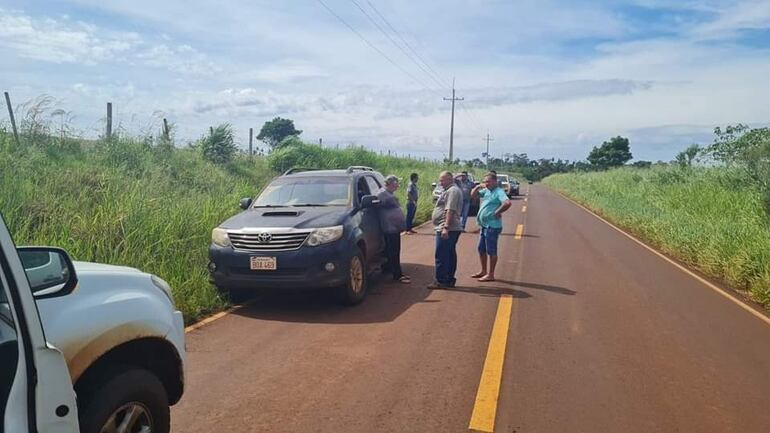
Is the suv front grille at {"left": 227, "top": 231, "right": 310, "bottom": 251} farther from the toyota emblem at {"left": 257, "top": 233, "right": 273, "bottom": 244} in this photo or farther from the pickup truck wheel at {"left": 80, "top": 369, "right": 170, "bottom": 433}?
the pickup truck wheel at {"left": 80, "top": 369, "right": 170, "bottom": 433}

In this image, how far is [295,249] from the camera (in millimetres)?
7258

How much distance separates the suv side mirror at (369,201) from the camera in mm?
8539

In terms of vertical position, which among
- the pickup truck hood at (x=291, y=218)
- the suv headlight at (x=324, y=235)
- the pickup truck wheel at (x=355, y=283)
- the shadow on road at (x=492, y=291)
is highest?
the pickup truck hood at (x=291, y=218)

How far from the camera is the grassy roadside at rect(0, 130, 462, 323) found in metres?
7.61

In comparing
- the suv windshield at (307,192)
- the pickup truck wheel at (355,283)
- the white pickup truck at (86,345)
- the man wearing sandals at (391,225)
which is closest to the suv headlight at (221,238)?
the suv windshield at (307,192)

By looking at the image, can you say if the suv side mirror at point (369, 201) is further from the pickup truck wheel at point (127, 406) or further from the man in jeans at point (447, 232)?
the pickup truck wheel at point (127, 406)

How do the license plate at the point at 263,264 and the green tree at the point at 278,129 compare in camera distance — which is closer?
the license plate at the point at 263,264

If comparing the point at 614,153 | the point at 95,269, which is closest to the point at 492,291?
the point at 95,269

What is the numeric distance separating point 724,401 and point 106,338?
14.8ft

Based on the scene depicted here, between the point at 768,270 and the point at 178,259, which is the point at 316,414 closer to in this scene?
the point at 178,259

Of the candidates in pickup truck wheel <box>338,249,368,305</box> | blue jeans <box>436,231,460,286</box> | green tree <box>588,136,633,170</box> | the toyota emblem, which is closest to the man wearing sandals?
blue jeans <box>436,231,460,286</box>

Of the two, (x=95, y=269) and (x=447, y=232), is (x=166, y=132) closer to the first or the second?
(x=447, y=232)

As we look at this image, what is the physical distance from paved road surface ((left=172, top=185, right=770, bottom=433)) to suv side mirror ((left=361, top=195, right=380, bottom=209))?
129 cm

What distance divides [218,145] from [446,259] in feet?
37.2
